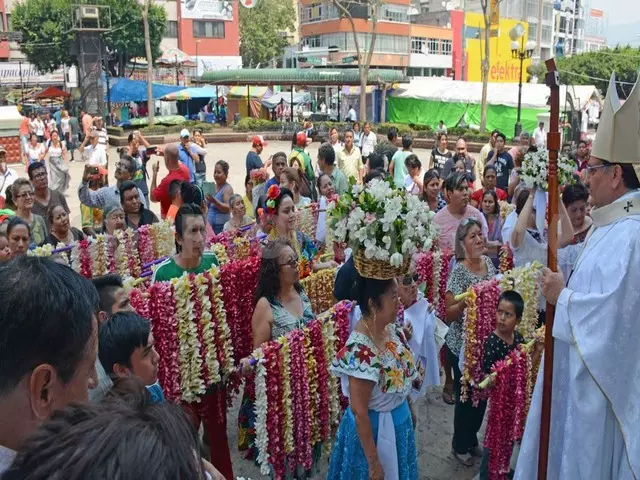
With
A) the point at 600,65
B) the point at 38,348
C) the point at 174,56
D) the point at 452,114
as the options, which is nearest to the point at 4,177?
the point at 38,348

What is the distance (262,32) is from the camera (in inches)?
2648

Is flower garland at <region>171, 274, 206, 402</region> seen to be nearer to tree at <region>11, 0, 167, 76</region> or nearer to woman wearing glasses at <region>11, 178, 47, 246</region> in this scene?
woman wearing glasses at <region>11, 178, 47, 246</region>

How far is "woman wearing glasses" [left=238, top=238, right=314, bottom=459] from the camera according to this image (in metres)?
4.37

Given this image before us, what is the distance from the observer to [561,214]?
5.38 metres

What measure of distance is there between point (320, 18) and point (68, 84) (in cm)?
2892

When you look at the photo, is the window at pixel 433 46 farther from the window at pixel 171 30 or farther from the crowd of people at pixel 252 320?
the crowd of people at pixel 252 320

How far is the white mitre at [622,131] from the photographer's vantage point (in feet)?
10.6

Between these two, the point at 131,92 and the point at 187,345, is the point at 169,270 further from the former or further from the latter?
the point at 131,92

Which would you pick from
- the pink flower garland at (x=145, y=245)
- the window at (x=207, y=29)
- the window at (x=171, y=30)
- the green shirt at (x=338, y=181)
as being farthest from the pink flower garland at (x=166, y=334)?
the window at (x=171, y=30)

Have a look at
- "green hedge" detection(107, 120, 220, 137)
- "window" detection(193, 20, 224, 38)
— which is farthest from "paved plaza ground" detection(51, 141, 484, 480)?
"window" detection(193, 20, 224, 38)

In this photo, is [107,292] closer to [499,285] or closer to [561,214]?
[499,285]

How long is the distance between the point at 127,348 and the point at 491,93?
33554mm

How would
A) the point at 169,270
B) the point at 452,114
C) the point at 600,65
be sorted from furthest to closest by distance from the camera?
1. the point at 600,65
2. the point at 452,114
3. the point at 169,270

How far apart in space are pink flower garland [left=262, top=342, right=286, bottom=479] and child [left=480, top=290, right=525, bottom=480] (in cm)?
140
